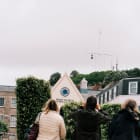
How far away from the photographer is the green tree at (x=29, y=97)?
36.7 metres

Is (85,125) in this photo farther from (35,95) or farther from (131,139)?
(35,95)

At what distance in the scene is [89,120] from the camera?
14.5 m

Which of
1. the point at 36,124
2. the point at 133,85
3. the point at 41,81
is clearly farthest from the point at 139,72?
the point at 36,124

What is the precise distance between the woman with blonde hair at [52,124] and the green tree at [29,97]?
69.9 ft

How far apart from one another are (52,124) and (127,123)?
5.18ft

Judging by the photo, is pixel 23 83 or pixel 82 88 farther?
pixel 82 88

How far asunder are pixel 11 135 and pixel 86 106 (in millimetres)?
85750

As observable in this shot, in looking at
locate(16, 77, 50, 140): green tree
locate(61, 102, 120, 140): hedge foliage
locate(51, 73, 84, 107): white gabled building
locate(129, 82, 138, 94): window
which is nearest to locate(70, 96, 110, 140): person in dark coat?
locate(61, 102, 120, 140): hedge foliage

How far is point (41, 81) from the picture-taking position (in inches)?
1502

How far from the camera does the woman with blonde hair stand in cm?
1455

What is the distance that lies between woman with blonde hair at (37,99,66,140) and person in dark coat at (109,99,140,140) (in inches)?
42.5

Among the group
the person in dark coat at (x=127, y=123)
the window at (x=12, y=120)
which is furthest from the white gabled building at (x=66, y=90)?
the person in dark coat at (x=127, y=123)

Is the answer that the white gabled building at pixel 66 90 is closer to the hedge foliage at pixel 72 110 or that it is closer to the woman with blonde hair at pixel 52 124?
the hedge foliage at pixel 72 110

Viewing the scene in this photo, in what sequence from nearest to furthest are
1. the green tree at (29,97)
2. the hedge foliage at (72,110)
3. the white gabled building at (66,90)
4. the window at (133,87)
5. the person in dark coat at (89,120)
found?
the person in dark coat at (89,120) → the hedge foliage at (72,110) → the green tree at (29,97) → the window at (133,87) → the white gabled building at (66,90)
